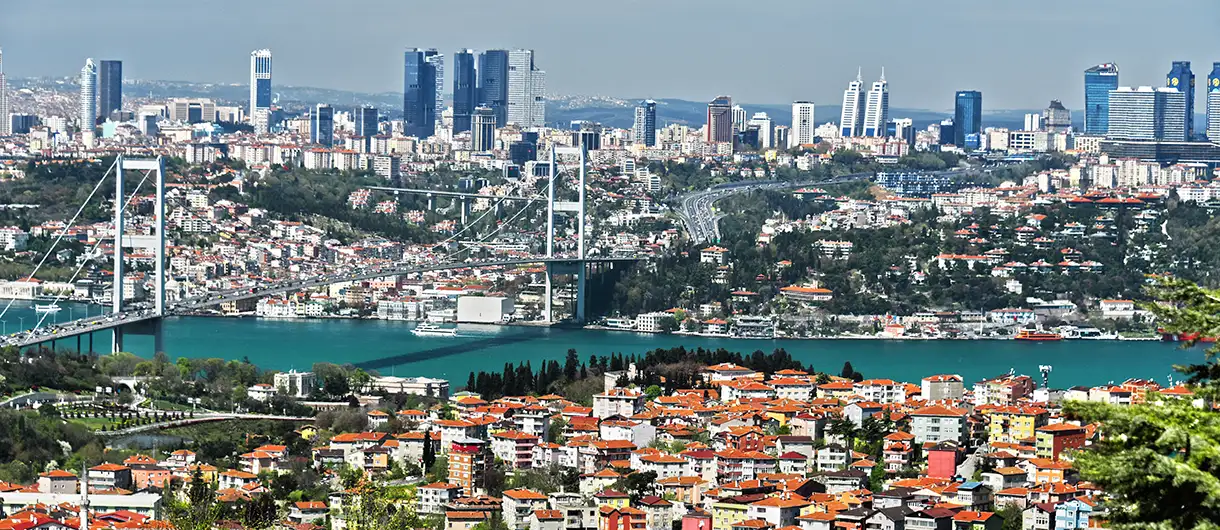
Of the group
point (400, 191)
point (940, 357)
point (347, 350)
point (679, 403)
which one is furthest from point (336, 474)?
point (400, 191)

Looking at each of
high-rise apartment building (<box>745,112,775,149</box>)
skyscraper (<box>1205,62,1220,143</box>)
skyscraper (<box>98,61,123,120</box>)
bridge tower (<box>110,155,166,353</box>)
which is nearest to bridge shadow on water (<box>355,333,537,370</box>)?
bridge tower (<box>110,155,166,353</box>)

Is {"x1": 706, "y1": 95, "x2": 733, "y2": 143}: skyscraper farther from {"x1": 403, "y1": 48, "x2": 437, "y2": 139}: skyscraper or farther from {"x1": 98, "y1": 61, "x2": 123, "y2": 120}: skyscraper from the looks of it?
{"x1": 98, "y1": 61, "x2": 123, "y2": 120}: skyscraper

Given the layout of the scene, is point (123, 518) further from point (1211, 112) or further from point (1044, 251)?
point (1211, 112)

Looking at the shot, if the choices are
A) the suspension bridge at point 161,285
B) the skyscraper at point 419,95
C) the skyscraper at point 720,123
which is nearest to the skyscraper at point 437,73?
the skyscraper at point 419,95

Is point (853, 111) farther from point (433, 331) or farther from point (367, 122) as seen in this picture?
point (433, 331)

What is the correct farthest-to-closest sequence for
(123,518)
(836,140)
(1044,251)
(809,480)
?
1. (836,140)
2. (1044,251)
3. (809,480)
4. (123,518)

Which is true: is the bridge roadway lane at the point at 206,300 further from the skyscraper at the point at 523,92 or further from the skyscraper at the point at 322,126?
the skyscraper at the point at 523,92

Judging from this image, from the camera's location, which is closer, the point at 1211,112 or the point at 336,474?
the point at 336,474
